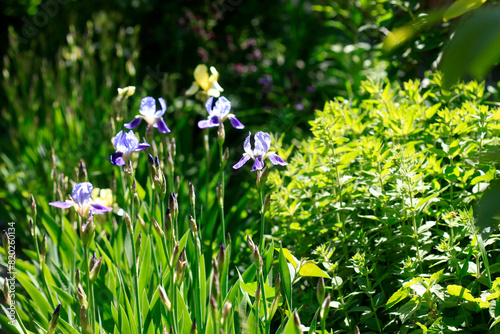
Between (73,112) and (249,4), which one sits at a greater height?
(249,4)

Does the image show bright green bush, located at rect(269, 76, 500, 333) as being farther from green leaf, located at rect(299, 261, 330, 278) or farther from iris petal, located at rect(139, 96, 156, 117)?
iris petal, located at rect(139, 96, 156, 117)

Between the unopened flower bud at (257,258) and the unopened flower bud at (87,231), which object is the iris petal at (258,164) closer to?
the unopened flower bud at (257,258)

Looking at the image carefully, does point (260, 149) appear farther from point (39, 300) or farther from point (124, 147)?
point (39, 300)

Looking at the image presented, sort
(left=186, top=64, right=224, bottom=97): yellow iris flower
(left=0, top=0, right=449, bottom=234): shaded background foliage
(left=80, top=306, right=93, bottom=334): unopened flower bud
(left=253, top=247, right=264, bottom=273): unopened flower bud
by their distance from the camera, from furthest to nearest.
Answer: (left=0, top=0, right=449, bottom=234): shaded background foliage, (left=186, top=64, right=224, bottom=97): yellow iris flower, (left=253, top=247, right=264, bottom=273): unopened flower bud, (left=80, top=306, right=93, bottom=334): unopened flower bud

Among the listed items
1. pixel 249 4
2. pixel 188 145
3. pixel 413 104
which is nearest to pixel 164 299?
pixel 413 104

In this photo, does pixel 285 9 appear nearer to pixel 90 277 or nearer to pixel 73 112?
pixel 73 112

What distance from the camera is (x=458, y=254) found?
5.01 ft

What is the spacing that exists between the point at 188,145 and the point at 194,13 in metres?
1.61

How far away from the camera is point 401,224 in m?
1.73

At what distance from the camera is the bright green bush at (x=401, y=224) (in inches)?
56.9

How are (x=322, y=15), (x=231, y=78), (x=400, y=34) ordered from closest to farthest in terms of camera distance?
1. (x=400, y=34)
2. (x=231, y=78)
3. (x=322, y=15)

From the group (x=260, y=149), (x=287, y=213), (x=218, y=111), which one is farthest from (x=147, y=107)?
(x=287, y=213)

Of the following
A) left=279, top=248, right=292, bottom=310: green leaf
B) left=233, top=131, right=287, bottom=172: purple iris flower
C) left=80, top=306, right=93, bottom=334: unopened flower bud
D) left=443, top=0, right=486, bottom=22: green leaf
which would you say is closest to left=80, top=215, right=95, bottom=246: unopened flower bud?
left=80, top=306, right=93, bottom=334: unopened flower bud

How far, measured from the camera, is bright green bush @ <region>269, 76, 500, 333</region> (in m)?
1.45
